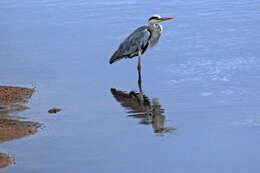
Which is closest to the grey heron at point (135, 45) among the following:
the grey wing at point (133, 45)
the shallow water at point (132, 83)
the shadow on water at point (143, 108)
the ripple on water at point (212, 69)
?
the grey wing at point (133, 45)

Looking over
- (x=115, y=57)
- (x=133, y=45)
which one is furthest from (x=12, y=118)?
(x=133, y=45)

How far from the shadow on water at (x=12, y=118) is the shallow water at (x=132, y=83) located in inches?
7.9

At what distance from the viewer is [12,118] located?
12883mm

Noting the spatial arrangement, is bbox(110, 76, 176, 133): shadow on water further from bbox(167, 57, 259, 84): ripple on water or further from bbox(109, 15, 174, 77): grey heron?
bbox(109, 15, 174, 77): grey heron

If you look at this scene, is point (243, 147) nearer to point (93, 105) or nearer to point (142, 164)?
point (142, 164)

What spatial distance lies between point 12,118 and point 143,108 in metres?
2.79

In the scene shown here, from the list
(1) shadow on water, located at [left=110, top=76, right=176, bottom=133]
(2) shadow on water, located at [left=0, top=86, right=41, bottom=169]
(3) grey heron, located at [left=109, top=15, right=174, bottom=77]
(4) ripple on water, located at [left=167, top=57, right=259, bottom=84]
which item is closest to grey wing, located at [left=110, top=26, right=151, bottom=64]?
(3) grey heron, located at [left=109, top=15, right=174, bottom=77]

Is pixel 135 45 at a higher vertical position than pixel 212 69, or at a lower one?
higher

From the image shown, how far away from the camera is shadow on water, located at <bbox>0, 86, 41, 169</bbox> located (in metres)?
11.8

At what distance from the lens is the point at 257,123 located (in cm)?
1252

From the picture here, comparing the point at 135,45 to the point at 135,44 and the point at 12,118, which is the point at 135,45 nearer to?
the point at 135,44

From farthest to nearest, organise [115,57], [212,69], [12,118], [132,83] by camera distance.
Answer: [115,57] → [212,69] → [132,83] → [12,118]

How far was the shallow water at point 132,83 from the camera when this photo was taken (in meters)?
11.2

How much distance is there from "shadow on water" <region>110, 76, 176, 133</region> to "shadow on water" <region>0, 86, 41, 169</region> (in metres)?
1.99
